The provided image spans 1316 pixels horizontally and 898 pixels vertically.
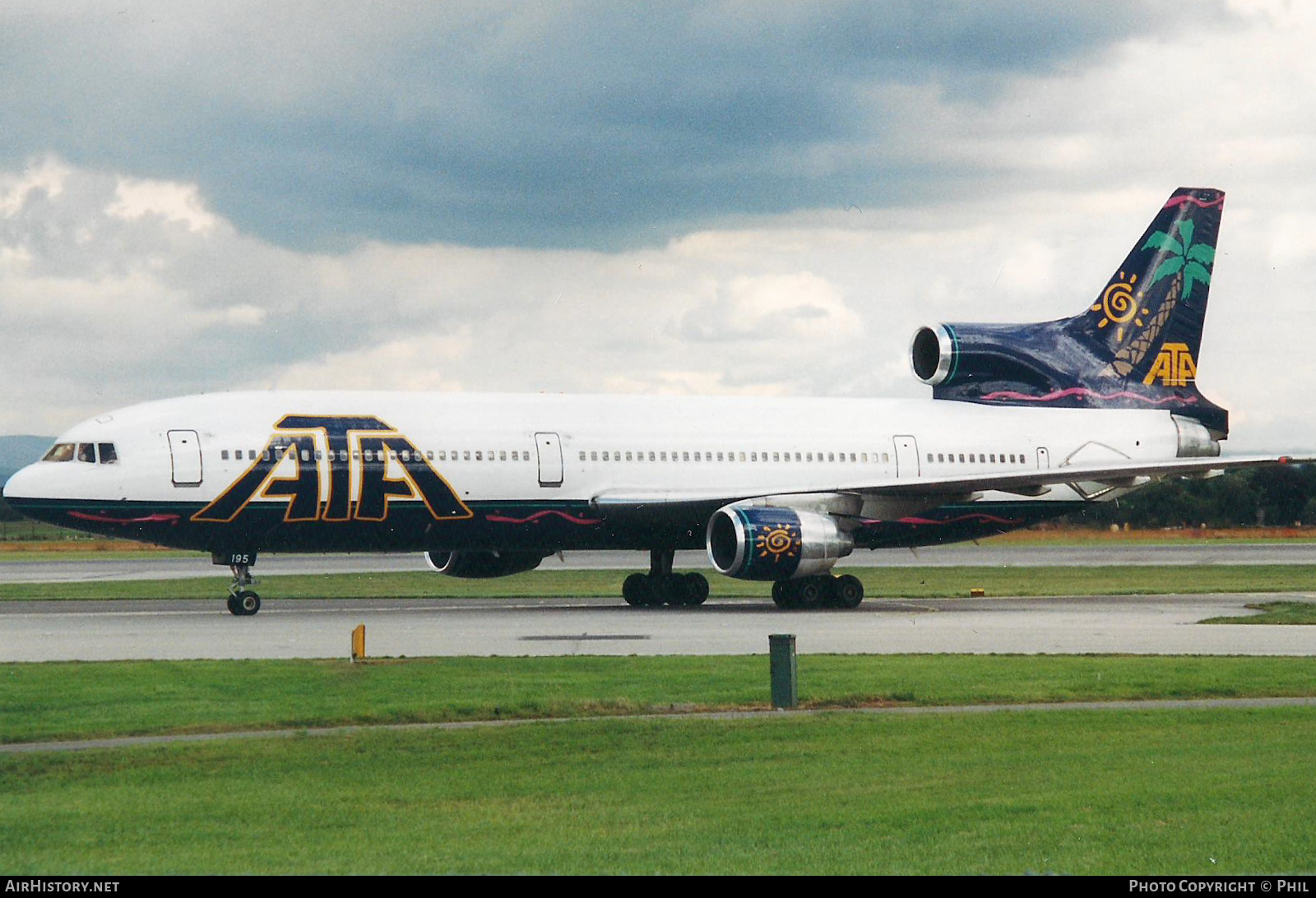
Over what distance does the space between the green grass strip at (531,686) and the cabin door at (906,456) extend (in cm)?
1767

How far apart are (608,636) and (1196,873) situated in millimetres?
18892

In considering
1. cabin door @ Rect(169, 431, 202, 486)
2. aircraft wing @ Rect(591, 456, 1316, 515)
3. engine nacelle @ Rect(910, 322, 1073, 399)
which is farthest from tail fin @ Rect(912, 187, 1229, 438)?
cabin door @ Rect(169, 431, 202, 486)

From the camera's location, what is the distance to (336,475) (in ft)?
115

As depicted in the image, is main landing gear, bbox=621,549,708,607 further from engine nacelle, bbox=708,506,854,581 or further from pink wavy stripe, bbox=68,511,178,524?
pink wavy stripe, bbox=68,511,178,524

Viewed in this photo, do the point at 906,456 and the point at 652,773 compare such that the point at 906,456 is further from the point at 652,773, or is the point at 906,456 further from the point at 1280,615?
the point at 652,773

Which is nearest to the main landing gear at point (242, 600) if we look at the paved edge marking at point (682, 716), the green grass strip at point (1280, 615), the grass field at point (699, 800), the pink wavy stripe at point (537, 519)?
the pink wavy stripe at point (537, 519)

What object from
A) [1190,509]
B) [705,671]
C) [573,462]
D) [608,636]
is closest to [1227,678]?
[705,671]

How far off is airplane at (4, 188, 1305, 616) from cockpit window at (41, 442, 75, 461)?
0.06 meters

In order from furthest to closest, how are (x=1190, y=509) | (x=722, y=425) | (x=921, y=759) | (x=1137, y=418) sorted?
(x=1190, y=509) → (x=1137, y=418) → (x=722, y=425) → (x=921, y=759)

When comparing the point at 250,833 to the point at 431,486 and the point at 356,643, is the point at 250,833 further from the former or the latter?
the point at 431,486

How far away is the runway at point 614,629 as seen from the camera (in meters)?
25.9

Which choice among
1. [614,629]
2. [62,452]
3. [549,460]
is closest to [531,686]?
[614,629]

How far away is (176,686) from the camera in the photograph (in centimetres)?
2034

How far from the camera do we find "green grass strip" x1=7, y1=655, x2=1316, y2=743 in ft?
59.6
